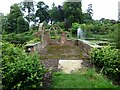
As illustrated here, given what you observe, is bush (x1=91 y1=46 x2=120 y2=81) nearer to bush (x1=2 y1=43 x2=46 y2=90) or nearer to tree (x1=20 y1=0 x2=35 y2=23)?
bush (x1=2 y1=43 x2=46 y2=90)

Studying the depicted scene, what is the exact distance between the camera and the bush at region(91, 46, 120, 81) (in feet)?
9.83

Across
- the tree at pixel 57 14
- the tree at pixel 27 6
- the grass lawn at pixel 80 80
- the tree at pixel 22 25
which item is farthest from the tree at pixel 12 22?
the grass lawn at pixel 80 80

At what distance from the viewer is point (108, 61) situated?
314 centimetres

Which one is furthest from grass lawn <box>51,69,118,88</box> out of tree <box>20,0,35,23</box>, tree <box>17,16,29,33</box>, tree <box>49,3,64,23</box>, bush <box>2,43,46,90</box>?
tree <box>17,16,29,33</box>

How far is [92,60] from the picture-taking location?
3773 millimetres

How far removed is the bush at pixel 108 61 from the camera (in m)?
3.00

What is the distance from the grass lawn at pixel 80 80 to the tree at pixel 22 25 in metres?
7.59

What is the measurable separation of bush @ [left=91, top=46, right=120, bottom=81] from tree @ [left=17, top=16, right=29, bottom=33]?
7179mm

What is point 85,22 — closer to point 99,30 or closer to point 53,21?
point 99,30

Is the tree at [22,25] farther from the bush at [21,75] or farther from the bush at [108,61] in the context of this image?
the bush at [21,75]

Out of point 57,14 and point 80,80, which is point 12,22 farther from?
point 80,80

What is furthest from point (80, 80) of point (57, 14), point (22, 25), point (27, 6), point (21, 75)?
point (22, 25)

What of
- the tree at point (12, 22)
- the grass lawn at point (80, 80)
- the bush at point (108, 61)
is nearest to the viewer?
the grass lawn at point (80, 80)

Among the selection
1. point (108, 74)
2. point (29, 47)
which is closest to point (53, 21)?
point (29, 47)
